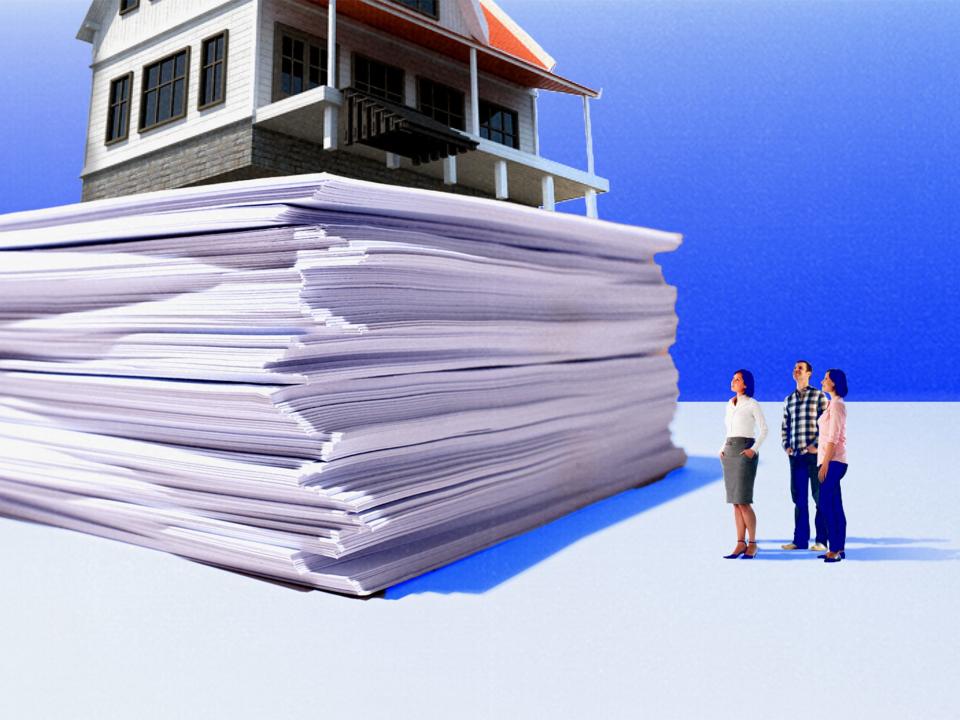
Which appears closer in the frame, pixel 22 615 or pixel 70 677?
pixel 70 677

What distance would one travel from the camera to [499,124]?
48.0 ft

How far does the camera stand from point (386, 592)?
2191 mm

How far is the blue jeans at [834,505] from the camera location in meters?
2.52

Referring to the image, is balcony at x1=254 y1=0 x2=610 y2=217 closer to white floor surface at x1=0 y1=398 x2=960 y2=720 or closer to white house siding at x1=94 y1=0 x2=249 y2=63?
white house siding at x1=94 y1=0 x2=249 y2=63

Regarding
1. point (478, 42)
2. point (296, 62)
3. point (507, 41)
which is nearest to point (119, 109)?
point (296, 62)

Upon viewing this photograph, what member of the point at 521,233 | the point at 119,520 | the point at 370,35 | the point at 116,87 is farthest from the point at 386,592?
the point at 116,87

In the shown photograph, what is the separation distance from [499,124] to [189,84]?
6.14 m

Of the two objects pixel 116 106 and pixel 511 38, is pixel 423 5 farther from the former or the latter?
pixel 116 106

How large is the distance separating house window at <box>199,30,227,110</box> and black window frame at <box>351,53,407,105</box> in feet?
7.06

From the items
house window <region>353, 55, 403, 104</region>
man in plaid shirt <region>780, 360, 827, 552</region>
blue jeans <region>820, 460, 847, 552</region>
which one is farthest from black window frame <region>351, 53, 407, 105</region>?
blue jeans <region>820, 460, 847, 552</region>

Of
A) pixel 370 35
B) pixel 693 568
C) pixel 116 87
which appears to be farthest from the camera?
pixel 116 87

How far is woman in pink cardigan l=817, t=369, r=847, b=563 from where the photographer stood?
252 cm

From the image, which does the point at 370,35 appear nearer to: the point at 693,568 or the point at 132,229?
the point at 132,229

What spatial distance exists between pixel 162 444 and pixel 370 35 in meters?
11.6
